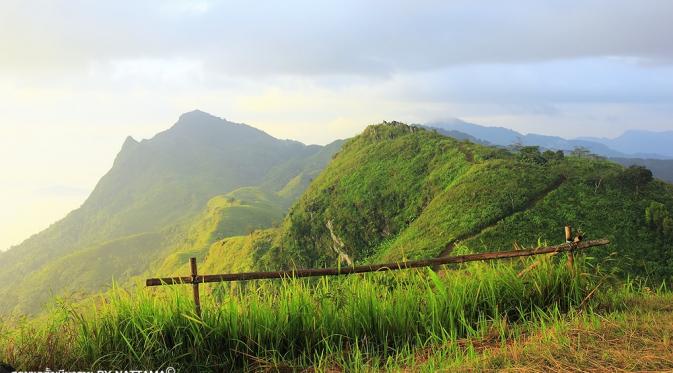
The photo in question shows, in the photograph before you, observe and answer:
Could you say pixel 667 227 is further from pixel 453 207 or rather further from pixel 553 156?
pixel 453 207

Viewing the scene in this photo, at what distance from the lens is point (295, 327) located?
584cm

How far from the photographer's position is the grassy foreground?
5.35 meters

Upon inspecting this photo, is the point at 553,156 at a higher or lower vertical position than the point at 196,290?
higher

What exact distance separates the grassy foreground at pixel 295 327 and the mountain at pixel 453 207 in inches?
398

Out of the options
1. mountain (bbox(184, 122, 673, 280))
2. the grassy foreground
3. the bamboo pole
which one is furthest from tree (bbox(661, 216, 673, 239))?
the grassy foreground

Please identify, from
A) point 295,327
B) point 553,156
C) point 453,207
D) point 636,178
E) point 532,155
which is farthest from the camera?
point 532,155

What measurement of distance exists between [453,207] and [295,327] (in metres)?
28.5

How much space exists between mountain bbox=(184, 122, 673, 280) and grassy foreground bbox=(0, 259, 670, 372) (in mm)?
10103

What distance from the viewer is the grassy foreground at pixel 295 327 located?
5.35 m

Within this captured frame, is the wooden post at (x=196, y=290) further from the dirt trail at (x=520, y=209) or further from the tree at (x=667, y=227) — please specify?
the tree at (x=667, y=227)

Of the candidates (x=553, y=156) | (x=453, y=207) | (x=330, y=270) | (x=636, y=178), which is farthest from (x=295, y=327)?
(x=553, y=156)

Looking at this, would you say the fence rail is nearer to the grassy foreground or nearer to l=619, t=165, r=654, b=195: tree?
the grassy foreground

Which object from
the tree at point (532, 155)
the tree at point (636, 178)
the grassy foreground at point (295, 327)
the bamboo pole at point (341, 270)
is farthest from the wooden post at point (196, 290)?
the tree at point (532, 155)

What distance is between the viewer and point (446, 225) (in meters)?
31.1
